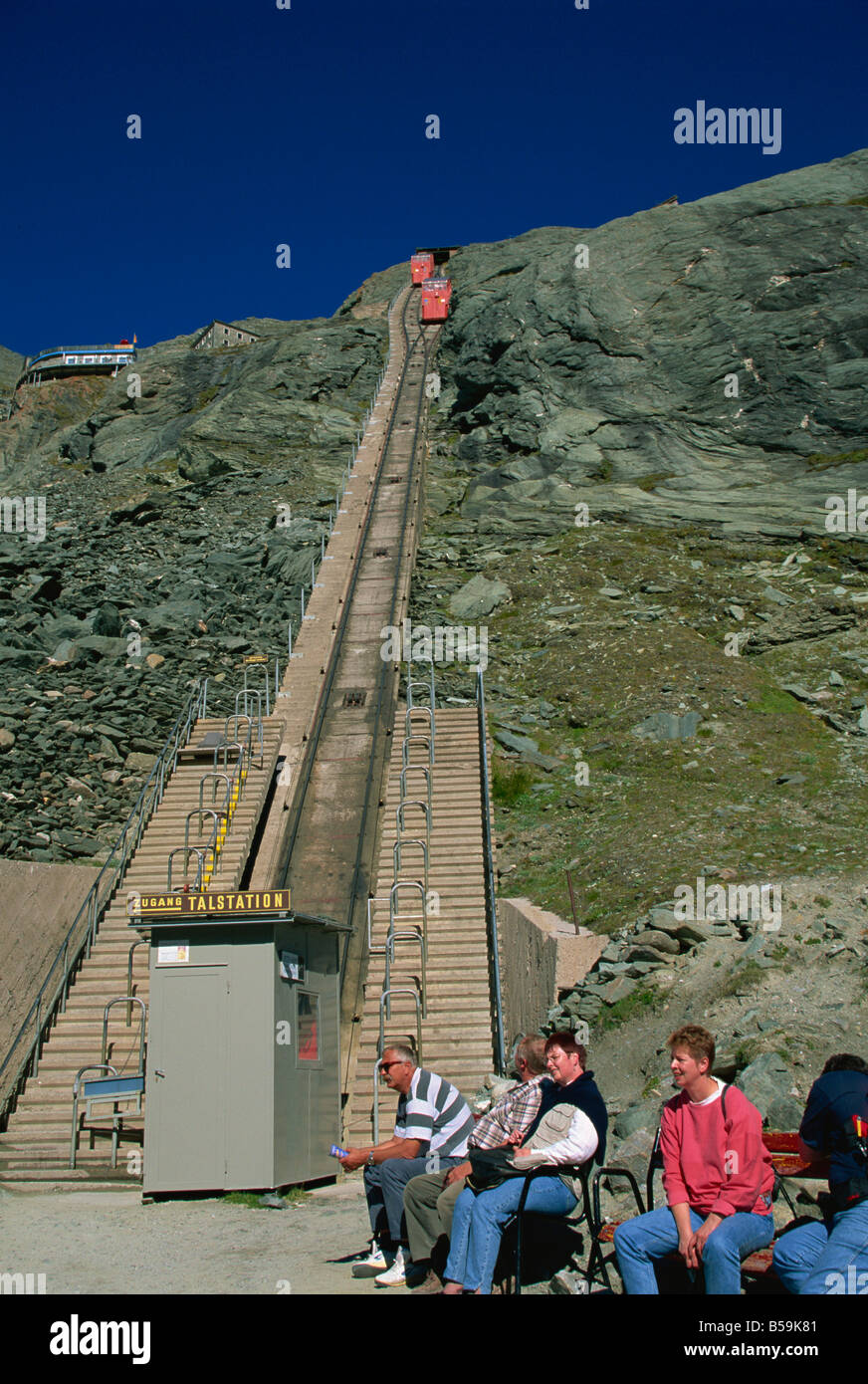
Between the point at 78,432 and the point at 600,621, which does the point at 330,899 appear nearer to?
the point at 600,621

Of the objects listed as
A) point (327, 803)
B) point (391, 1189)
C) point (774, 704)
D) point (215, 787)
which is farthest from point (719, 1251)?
point (774, 704)

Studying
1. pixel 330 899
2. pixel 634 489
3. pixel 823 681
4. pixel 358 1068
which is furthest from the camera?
pixel 634 489

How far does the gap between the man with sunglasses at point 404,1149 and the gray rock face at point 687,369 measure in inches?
1047

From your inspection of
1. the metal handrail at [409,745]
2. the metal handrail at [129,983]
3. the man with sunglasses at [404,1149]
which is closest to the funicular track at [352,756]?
the metal handrail at [409,745]

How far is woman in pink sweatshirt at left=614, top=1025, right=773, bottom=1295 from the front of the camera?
15.6 feet

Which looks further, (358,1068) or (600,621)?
(600,621)

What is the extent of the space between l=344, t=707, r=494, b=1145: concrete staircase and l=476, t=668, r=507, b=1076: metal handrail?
0.10 meters

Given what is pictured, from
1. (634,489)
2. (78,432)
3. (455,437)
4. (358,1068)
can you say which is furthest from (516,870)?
(78,432)

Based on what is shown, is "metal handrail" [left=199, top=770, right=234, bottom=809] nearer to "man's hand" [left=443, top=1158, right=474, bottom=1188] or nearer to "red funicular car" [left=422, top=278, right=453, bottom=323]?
"man's hand" [left=443, top=1158, right=474, bottom=1188]
